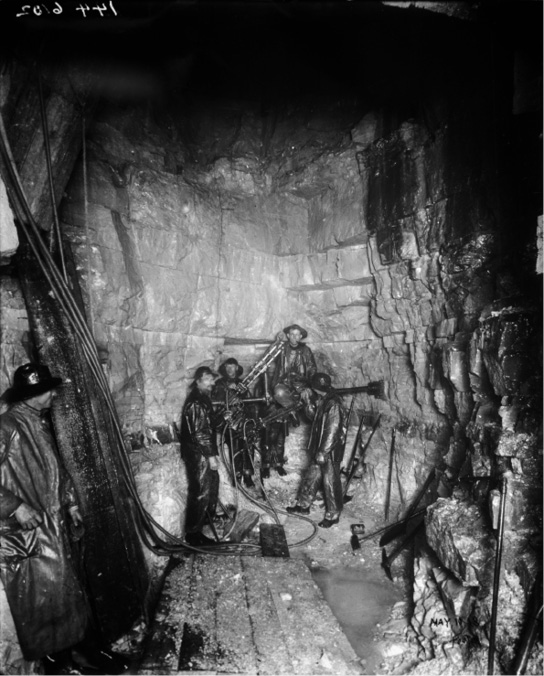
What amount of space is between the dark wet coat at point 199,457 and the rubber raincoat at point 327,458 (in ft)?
5.62

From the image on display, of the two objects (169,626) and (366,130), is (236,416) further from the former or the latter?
(366,130)

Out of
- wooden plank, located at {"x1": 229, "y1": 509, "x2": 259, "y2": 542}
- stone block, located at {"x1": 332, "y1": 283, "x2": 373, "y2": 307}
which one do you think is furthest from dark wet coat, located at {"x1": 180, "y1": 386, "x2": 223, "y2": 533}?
stone block, located at {"x1": 332, "y1": 283, "x2": 373, "y2": 307}

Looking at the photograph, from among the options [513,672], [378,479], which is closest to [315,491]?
[378,479]

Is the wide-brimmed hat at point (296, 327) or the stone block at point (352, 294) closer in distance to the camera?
the stone block at point (352, 294)

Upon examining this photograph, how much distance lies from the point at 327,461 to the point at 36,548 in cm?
443

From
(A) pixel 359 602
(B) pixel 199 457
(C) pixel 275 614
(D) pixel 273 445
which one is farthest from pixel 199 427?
(A) pixel 359 602

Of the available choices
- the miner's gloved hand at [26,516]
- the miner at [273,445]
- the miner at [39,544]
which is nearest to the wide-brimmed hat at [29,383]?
the miner at [39,544]

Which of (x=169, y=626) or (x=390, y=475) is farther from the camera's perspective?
(x=390, y=475)

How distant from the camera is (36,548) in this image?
2965 mm

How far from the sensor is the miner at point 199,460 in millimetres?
5473

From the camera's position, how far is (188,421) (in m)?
5.75

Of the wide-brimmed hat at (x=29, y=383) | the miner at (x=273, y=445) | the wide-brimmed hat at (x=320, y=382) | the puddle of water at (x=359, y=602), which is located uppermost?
the wide-brimmed hat at (x=29, y=383)

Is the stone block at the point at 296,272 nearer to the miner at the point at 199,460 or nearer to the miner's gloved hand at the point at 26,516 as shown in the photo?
the miner at the point at 199,460

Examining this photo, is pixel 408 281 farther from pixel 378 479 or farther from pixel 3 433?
pixel 3 433
